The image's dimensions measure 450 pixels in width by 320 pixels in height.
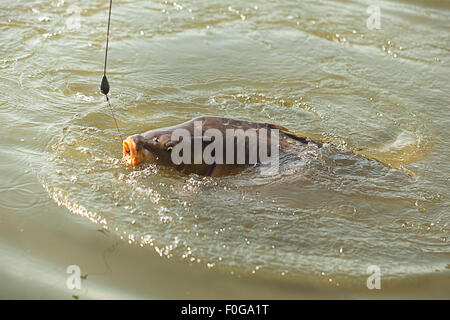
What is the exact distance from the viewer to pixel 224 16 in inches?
292

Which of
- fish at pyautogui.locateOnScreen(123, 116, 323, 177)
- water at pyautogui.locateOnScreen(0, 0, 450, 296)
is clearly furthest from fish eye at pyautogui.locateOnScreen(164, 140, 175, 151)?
water at pyautogui.locateOnScreen(0, 0, 450, 296)

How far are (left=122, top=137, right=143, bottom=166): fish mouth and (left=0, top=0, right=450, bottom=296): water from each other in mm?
81

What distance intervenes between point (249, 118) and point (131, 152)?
1.52 meters

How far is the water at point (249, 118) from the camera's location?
3361 mm

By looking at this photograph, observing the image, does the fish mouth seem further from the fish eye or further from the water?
the fish eye

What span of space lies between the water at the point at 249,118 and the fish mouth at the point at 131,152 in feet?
0.27

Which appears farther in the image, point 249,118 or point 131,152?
point 249,118

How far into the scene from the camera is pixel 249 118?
4906 millimetres

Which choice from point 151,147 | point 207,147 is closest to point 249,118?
point 207,147

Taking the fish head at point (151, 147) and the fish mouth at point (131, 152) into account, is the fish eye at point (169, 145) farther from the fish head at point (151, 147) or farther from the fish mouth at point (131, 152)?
the fish mouth at point (131, 152)

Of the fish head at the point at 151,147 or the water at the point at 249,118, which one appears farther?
the fish head at the point at 151,147

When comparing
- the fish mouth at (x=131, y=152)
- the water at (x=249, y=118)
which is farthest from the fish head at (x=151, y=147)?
the water at (x=249, y=118)

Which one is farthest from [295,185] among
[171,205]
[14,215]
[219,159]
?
[14,215]

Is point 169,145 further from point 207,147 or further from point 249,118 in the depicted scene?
point 249,118
